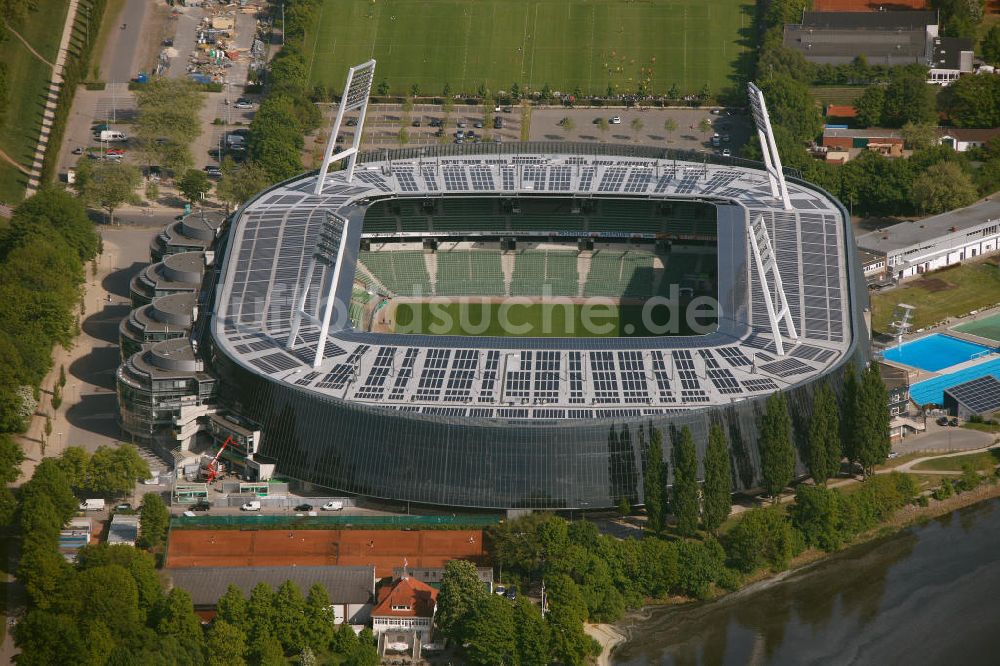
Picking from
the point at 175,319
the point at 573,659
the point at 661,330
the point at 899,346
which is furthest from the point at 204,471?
the point at 899,346

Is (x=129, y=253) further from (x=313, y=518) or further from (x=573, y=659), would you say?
(x=573, y=659)

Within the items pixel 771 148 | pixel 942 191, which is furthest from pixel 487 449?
pixel 942 191

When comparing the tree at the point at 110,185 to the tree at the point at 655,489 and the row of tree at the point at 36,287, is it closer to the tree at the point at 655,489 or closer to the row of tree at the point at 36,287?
the row of tree at the point at 36,287

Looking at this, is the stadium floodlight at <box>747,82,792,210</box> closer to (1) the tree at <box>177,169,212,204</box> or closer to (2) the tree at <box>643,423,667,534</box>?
(2) the tree at <box>643,423,667,534</box>

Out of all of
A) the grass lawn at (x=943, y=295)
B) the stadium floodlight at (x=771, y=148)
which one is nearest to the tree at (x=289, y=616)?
the stadium floodlight at (x=771, y=148)

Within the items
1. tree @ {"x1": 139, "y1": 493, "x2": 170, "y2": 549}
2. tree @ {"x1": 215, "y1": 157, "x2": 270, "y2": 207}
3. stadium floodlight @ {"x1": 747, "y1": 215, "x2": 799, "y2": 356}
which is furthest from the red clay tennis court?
tree @ {"x1": 215, "y1": 157, "x2": 270, "y2": 207}

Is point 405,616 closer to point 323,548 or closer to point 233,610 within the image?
point 323,548
